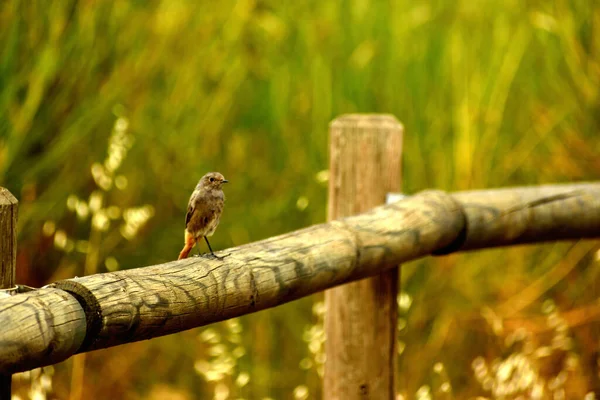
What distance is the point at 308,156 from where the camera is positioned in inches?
109

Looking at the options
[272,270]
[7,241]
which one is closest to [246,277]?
[272,270]

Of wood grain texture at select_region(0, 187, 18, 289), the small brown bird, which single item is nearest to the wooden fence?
wood grain texture at select_region(0, 187, 18, 289)

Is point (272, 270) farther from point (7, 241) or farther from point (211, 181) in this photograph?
point (7, 241)

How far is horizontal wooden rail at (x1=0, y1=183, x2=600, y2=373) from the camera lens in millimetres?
948

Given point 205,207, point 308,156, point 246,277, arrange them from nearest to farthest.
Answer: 1. point 246,277
2. point 205,207
3. point 308,156

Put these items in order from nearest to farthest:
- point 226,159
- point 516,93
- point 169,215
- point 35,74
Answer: point 35,74, point 169,215, point 226,159, point 516,93

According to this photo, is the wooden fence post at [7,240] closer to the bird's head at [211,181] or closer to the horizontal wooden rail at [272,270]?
the horizontal wooden rail at [272,270]

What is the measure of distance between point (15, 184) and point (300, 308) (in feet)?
3.07

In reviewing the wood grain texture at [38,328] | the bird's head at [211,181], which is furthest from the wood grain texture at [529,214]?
the wood grain texture at [38,328]

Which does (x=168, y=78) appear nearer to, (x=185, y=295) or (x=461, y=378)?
(x=461, y=378)

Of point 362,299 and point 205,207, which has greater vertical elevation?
point 205,207

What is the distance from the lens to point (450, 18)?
10.3 feet

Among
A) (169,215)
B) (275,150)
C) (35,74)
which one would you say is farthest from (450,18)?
(35,74)

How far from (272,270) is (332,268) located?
18 centimetres
